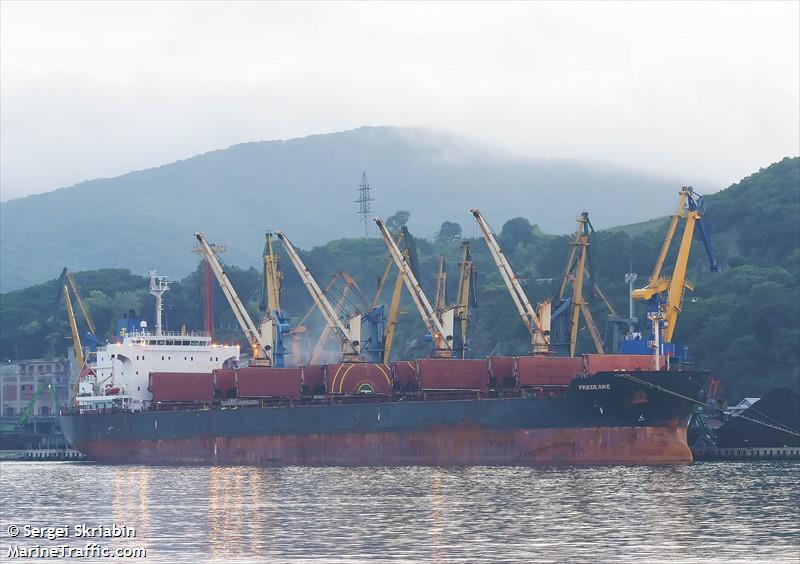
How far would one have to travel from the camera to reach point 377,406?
298 feet

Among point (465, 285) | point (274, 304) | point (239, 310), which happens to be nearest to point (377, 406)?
point (465, 285)

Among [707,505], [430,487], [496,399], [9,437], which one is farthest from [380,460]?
[9,437]

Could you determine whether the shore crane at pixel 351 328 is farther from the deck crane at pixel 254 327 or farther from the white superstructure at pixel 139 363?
the white superstructure at pixel 139 363

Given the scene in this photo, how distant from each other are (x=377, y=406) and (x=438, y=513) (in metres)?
32.9

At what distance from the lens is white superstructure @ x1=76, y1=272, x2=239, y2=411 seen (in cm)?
10750

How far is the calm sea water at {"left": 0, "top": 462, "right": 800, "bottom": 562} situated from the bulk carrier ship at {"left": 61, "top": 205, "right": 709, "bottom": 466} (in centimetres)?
349

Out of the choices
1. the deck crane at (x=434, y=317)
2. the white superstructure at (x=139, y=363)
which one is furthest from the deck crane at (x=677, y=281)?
the white superstructure at (x=139, y=363)

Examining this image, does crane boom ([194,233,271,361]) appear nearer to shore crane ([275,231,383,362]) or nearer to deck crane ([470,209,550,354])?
shore crane ([275,231,383,362])

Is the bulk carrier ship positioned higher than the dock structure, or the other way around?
the bulk carrier ship

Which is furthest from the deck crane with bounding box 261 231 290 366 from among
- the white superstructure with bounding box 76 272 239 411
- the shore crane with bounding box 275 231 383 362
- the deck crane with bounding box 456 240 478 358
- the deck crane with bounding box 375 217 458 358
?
the deck crane with bounding box 456 240 478 358

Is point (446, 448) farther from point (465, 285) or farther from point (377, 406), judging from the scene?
point (465, 285)

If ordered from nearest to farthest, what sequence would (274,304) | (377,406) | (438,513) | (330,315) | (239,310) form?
(438,513), (377,406), (330,315), (274,304), (239,310)

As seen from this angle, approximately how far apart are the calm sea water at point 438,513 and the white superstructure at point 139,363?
21.9 m

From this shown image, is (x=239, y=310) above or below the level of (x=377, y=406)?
above
